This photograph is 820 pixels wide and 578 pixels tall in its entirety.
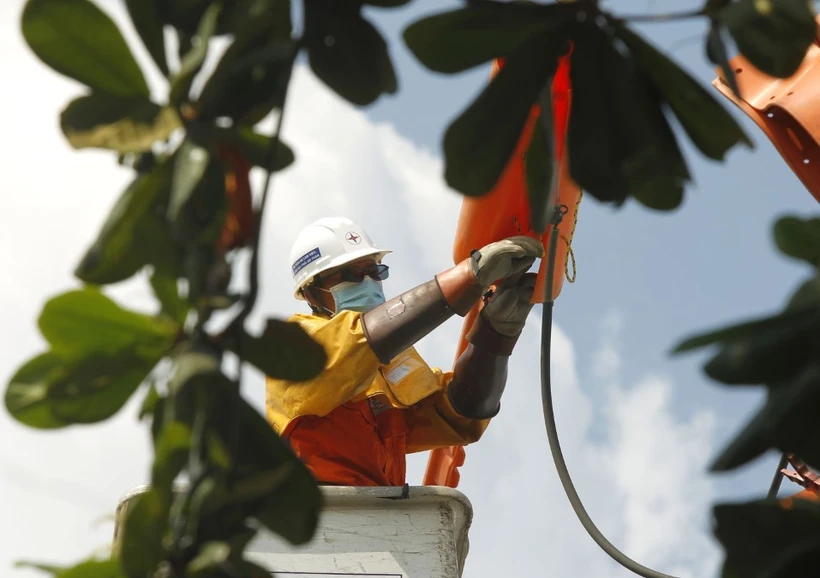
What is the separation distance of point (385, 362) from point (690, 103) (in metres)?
3.96

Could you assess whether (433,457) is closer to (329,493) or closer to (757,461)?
(329,493)

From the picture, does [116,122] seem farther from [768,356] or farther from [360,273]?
[360,273]

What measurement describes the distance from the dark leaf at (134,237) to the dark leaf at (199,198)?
4 centimetres

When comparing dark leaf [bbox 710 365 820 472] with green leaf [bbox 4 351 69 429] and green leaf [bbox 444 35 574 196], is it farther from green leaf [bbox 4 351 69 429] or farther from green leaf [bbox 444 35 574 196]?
green leaf [bbox 4 351 69 429]

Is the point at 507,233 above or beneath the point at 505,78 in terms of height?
above

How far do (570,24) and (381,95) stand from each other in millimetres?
264

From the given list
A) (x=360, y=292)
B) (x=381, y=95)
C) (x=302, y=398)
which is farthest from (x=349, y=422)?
(x=381, y=95)

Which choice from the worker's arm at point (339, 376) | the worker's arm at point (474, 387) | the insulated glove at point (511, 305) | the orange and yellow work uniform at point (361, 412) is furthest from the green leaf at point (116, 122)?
the worker's arm at point (474, 387)

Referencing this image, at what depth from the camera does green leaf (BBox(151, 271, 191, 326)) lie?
166 cm

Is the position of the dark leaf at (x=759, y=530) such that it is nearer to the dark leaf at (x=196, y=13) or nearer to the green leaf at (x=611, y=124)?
the green leaf at (x=611, y=124)

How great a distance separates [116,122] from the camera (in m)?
1.67

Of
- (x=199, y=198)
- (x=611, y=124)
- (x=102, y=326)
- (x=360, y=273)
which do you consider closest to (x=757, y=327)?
(x=611, y=124)

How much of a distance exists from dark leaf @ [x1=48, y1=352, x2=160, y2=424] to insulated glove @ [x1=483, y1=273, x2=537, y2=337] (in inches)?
167

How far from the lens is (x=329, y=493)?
201 inches
